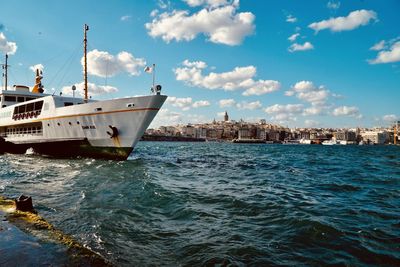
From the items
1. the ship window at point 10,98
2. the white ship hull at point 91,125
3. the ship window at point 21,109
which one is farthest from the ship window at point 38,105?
the ship window at point 10,98

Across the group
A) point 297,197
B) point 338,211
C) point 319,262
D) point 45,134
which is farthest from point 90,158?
point 319,262

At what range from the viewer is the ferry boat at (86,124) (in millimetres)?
22891

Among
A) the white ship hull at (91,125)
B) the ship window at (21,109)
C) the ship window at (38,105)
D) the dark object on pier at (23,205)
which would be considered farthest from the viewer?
the ship window at (21,109)

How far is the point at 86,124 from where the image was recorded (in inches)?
958

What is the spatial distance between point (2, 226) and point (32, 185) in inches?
328

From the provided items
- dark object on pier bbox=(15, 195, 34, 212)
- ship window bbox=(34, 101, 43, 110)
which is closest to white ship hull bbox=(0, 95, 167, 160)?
ship window bbox=(34, 101, 43, 110)

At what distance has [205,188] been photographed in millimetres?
13703

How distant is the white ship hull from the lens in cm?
2288

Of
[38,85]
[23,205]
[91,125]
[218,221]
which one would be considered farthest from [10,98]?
[218,221]

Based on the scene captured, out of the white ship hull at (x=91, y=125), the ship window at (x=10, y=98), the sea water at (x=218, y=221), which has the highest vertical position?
the ship window at (x=10, y=98)

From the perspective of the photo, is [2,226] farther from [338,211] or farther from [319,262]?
[338,211]

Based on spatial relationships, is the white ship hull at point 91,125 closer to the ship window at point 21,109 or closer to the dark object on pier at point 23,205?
the ship window at point 21,109

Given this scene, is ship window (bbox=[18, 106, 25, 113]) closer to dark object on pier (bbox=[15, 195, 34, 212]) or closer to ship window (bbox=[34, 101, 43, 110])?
ship window (bbox=[34, 101, 43, 110])

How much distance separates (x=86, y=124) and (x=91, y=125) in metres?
0.53
